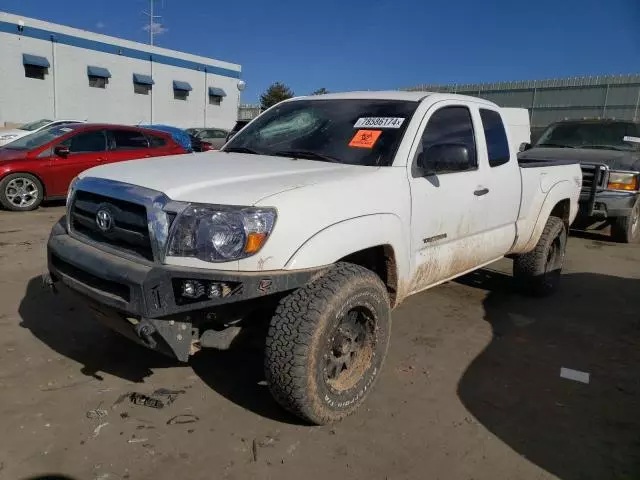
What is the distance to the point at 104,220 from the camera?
2.89 m

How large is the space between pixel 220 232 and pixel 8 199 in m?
7.89

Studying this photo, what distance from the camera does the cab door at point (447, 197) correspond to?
3.47m

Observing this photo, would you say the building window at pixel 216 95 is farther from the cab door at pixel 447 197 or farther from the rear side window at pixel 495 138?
the cab door at pixel 447 197

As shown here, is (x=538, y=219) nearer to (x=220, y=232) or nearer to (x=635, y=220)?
(x=220, y=232)

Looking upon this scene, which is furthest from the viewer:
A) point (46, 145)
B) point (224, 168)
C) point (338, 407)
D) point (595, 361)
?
point (46, 145)

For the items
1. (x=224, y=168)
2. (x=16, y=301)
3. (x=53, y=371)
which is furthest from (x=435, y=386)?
(x=16, y=301)

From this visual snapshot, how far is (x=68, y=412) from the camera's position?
2.99 metres

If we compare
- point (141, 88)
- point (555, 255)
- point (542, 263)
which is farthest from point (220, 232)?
point (141, 88)

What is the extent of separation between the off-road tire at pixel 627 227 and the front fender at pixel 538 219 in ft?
11.3

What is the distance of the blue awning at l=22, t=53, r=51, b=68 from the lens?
2411cm

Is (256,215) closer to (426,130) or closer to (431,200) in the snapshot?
(431,200)

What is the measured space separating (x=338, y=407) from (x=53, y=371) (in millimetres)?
1884

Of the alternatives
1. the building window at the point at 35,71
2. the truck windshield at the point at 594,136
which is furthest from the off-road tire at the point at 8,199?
the building window at the point at 35,71

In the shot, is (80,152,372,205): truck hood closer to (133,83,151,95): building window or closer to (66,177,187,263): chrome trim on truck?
(66,177,187,263): chrome trim on truck
